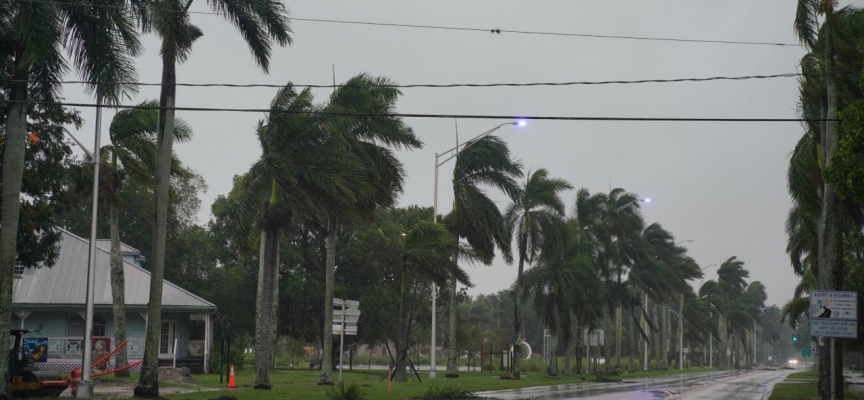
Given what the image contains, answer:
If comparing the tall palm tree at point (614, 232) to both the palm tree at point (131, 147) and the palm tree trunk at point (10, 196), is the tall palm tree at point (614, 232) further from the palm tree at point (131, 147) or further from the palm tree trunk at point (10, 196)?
the palm tree trunk at point (10, 196)

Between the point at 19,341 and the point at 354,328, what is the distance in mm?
9568

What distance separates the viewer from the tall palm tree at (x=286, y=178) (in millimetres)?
29109

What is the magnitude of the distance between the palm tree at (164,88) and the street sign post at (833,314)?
16283mm

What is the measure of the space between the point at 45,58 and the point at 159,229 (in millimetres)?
5231

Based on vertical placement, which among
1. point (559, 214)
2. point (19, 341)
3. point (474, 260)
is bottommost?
point (19, 341)

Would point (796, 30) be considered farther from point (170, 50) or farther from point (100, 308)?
point (100, 308)

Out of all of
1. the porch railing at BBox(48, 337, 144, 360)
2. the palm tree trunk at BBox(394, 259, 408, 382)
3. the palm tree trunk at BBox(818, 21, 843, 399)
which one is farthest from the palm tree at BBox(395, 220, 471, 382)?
the palm tree trunk at BBox(818, 21, 843, 399)

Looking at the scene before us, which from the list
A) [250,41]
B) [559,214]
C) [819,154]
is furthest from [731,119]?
[559,214]

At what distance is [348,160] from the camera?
30.8 meters

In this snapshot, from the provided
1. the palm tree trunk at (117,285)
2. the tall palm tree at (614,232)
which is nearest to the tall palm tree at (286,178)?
the palm tree trunk at (117,285)

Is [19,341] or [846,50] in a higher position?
[846,50]

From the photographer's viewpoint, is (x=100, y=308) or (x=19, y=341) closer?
(x=19, y=341)

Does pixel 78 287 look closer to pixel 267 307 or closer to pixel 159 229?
pixel 267 307

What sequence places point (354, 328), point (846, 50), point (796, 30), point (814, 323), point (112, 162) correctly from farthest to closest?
point (112, 162), point (354, 328), point (796, 30), point (846, 50), point (814, 323)
